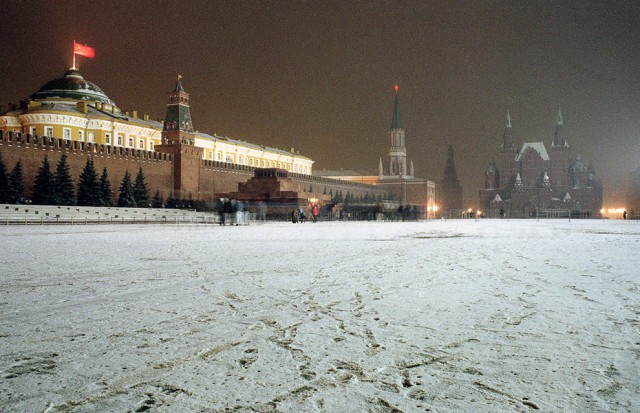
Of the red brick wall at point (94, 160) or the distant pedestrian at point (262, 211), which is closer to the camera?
the red brick wall at point (94, 160)

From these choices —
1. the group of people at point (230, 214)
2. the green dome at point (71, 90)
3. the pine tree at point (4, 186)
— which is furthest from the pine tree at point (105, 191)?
the green dome at point (71, 90)

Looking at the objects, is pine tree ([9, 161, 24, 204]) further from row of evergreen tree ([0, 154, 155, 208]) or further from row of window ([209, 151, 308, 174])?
row of window ([209, 151, 308, 174])

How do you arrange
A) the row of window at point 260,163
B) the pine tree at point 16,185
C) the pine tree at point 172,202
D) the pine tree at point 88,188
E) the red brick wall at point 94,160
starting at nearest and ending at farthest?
1. the pine tree at point 16,185
2. the red brick wall at point 94,160
3. the pine tree at point 88,188
4. the pine tree at point 172,202
5. the row of window at point 260,163

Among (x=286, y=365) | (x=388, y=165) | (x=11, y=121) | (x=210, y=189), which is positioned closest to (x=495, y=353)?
(x=286, y=365)

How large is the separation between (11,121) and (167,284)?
4775 centimetres

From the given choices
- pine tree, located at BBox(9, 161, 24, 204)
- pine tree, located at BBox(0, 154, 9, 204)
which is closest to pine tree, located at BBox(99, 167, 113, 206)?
pine tree, located at BBox(9, 161, 24, 204)

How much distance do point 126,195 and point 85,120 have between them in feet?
47.3

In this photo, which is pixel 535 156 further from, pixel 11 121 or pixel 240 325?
pixel 240 325

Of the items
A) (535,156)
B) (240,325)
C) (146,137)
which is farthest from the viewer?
(535,156)

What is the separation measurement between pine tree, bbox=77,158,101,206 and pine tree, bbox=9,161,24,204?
341cm

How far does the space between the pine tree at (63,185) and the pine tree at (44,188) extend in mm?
381

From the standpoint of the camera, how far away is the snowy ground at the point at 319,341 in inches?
87.6

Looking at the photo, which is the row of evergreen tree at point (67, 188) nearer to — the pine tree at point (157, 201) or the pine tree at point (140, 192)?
the pine tree at point (140, 192)

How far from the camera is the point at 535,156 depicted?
330 ft
